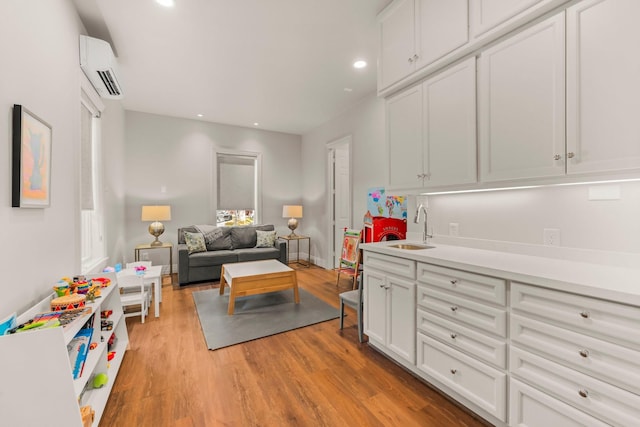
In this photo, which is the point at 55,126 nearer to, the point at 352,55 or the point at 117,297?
the point at 117,297

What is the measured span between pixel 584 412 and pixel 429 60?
2181mm

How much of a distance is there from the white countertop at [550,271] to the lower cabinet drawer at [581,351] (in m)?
0.19

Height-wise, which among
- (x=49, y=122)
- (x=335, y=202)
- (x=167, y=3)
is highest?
(x=167, y=3)

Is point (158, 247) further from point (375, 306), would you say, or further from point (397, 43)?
point (397, 43)

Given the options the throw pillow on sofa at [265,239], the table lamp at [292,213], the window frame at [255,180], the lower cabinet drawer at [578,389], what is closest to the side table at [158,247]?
the window frame at [255,180]

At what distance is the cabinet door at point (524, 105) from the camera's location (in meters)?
1.47

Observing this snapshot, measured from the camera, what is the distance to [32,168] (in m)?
1.53

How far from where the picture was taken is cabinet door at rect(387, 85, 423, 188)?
88.8 inches

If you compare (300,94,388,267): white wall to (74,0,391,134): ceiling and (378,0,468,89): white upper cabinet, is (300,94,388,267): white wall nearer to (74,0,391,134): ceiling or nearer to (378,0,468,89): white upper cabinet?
(74,0,391,134): ceiling

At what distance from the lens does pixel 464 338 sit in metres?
1.61

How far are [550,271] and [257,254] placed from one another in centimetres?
410

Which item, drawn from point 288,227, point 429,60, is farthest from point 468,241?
point 288,227

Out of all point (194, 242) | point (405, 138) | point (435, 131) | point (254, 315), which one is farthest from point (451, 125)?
point (194, 242)

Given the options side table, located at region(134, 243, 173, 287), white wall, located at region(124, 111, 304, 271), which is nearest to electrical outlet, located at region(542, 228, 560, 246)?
side table, located at region(134, 243, 173, 287)
